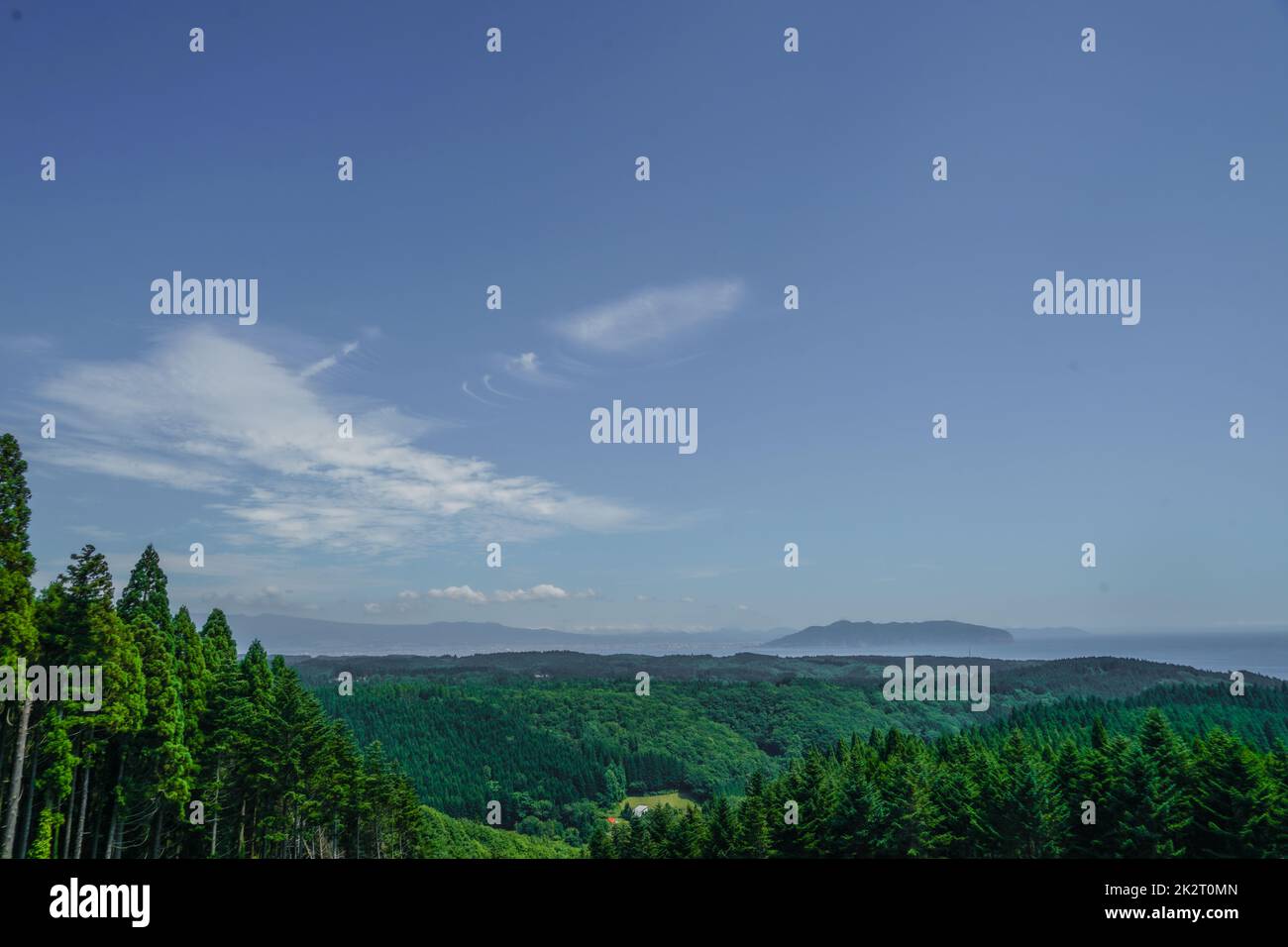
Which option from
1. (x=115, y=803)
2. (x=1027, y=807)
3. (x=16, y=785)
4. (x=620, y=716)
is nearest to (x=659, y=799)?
(x=620, y=716)

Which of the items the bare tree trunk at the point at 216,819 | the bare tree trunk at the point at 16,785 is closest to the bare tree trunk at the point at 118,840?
the bare tree trunk at the point at 216,819

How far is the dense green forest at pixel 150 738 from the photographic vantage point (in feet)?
78.7

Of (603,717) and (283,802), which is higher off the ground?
(283,802)

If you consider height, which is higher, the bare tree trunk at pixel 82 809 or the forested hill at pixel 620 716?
the bare tree trunk at pixel 82 809

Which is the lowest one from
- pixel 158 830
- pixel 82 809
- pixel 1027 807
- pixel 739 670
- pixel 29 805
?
pixel 739 670

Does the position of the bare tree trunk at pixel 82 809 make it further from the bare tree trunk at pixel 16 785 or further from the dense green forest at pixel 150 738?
the bare tree trunk at pixel 16 785

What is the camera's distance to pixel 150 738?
1110 inches

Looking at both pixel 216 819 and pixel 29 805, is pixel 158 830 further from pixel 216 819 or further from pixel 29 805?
pixel 29 805
